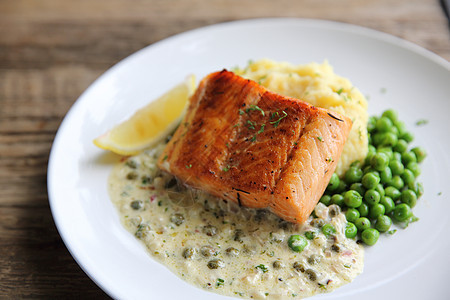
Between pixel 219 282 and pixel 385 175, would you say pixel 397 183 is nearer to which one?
pixel 385 175

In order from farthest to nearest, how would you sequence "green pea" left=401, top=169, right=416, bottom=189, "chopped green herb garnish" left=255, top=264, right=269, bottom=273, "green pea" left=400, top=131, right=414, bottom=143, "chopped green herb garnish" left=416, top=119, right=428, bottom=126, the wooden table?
"chopped green herb garnish" left=416, top=119, right=428, bottom=126
"green pea" left=400, top=131, right=414, bottom=143
the wooden table
"green pea" left=401, top=169, right=416, bottom=189
"chopped green herb garnish" left=255, top=264, right=269, bottom=273

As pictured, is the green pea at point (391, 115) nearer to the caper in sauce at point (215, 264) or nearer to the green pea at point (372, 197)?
the green pea at point (372, 197)

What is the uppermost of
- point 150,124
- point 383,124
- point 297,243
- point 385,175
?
point 383,124

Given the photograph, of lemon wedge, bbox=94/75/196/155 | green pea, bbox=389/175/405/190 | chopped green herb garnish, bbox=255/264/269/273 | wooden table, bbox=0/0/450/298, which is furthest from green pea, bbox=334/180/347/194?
wooden table, bbox=0/0/450/298

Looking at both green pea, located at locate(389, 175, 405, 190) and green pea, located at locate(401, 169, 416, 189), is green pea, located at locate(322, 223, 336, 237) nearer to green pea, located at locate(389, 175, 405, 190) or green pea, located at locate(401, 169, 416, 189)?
green pea, located at locate(389, 175, 405, 190)

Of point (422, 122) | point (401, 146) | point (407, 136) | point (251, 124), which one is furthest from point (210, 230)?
point (422, 122)

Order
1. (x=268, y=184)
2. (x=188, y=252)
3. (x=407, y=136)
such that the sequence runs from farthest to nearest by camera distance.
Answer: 1. (x=407, y=136)
2. (x=268, y=184)
3. (x=188, y=252)
